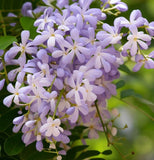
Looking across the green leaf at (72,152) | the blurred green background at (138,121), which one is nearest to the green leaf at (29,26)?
the green leaf at (72,152)

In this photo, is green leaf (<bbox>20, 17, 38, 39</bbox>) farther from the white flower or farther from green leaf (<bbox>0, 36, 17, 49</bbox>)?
the white flower

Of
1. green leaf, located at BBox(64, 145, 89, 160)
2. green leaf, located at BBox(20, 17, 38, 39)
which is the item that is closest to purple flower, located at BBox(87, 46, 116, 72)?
green leaf, located at BBox(20, 17, 38, 39)

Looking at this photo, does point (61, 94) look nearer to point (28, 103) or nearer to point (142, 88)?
point (28, 103)

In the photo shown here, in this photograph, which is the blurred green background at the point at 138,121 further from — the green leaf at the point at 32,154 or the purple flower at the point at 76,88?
the purple flower at the point at 76,88

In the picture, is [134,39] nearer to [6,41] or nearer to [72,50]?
[72,50]

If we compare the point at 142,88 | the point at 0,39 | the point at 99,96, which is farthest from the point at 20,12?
the point at 142,88

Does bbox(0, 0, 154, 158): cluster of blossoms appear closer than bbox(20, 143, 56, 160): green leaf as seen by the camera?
Yes
